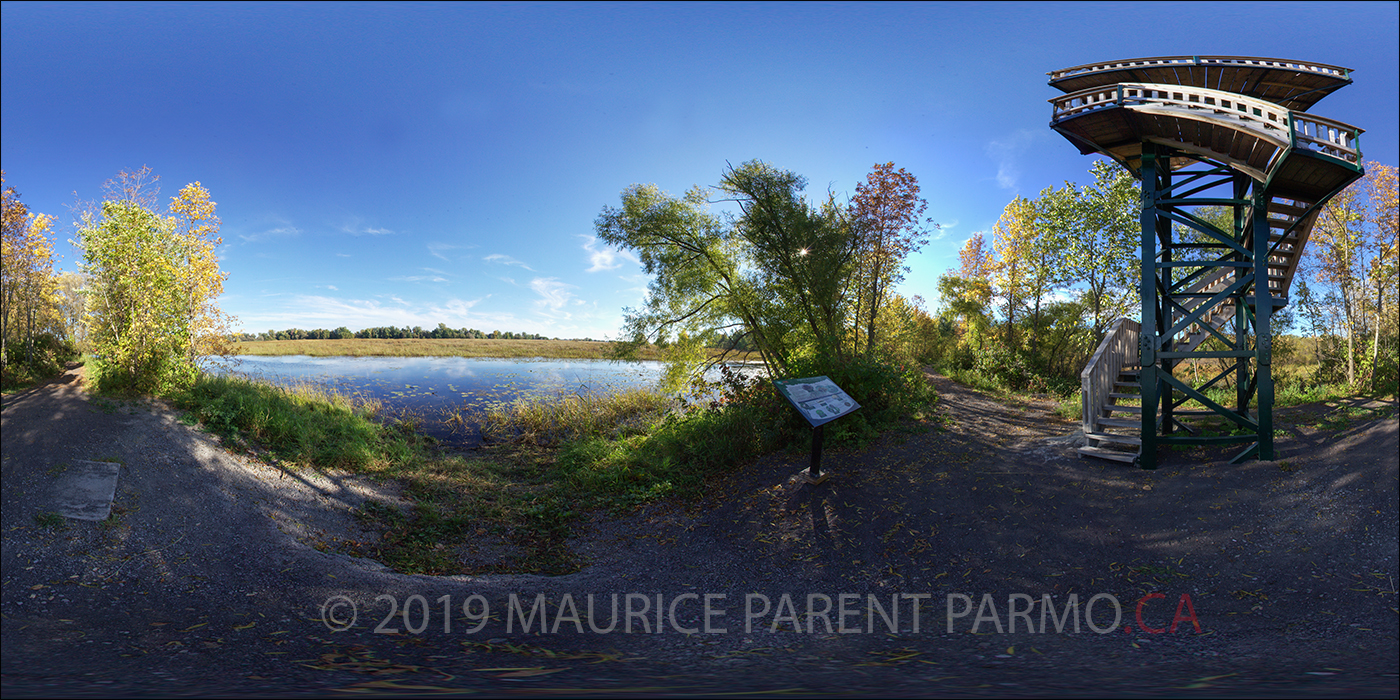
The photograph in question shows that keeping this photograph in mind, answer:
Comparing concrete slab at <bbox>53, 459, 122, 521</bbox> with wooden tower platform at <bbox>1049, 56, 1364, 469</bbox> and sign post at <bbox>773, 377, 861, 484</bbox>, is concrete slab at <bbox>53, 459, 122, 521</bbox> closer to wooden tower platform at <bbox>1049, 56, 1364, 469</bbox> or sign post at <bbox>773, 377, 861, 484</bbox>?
sign post at <bbox>773, 377, 861, 484</bbox>

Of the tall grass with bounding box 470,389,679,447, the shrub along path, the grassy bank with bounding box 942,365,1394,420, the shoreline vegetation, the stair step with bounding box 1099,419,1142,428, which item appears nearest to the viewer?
the shrub along path

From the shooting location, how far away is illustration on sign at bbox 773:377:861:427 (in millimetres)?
5913

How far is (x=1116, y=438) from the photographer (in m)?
→ 6.67

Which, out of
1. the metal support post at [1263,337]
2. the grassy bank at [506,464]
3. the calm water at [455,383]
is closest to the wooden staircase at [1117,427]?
the metal support post at [1263,337]

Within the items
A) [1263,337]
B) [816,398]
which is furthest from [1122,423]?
[816,398]

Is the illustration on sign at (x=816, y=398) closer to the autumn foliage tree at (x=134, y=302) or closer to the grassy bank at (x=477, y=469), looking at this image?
the grassy bank at (x=477, y=469)

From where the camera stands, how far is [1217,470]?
18.6 ft

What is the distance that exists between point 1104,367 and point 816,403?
490 centimetres

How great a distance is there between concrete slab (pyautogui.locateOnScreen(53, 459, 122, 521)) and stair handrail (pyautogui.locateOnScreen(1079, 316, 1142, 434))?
35.6ft

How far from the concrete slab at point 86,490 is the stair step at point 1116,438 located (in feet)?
36.4

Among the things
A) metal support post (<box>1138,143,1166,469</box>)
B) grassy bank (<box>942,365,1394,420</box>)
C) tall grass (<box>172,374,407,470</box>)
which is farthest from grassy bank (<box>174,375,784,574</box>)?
grassy bank (<box>942,365,1394,420</box>)

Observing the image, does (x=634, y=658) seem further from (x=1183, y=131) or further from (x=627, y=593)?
(x=1183, y=131)

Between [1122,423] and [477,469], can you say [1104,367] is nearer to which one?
[1122,423]

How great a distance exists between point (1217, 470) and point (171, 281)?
1408cm
